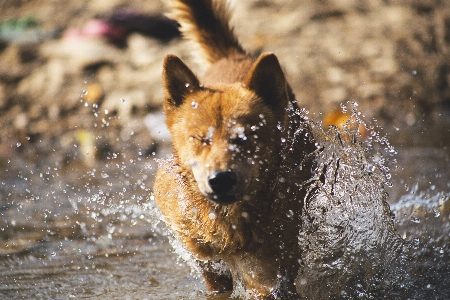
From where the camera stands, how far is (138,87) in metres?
9.19

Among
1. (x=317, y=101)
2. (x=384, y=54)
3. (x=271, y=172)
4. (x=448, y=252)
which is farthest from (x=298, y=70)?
(x=271, y=172)

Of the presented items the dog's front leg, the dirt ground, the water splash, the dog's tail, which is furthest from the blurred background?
the dog's front leg

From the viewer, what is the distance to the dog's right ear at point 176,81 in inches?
156

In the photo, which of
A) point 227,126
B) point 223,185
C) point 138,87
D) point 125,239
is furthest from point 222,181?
point 138,87

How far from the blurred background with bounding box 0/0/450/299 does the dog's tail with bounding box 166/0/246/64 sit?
0.71 m

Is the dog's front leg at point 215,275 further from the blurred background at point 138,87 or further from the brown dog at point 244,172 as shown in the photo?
the blurred background at point 138,87

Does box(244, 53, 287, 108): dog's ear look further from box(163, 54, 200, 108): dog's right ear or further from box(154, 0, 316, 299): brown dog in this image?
box(163, 54, 200, 108): dog's right ear

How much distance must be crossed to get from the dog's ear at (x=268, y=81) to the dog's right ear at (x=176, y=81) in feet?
1.21

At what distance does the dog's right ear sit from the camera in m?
3.96

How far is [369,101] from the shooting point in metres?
9.15

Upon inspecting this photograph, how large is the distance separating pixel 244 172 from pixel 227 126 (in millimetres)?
330

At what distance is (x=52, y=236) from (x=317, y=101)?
490 centimetres

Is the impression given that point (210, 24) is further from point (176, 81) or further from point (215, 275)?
point (215, 275)

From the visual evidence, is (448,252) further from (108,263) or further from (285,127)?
(108,263)
